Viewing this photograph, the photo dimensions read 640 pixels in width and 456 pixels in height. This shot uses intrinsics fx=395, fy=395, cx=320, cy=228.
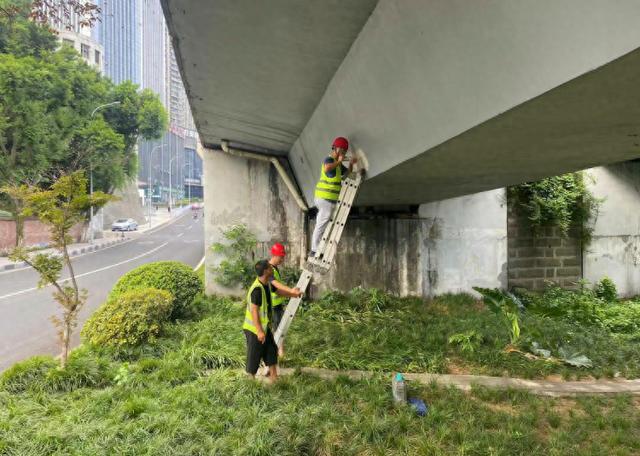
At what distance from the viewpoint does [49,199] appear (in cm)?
504

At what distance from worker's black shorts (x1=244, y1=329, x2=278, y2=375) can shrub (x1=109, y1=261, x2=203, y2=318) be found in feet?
11.1

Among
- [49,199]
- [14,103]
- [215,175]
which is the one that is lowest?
[49,199]

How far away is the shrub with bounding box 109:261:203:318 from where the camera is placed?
7.62m

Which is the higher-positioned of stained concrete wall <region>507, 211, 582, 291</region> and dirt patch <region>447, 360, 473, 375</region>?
stained concrete wall <region>507, 211, 582, 291</region>

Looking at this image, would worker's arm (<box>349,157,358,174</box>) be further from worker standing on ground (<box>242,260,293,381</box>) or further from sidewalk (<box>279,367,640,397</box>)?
sidewalk (<box>279,367,640,397</box>)

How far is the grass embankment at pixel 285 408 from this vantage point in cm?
354

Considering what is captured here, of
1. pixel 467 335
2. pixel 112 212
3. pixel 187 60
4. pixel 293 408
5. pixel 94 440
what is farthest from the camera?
pixel 112 212

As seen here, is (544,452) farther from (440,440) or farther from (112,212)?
(112,212)

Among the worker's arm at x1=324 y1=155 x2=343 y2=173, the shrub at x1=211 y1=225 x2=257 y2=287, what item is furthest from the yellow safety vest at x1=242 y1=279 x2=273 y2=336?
the shrub at x1=211 y1=225 x2=257 y2=287

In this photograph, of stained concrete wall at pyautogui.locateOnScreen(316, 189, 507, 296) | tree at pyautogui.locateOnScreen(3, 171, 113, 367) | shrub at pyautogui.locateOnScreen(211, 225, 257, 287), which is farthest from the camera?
stained concrete wall at pyautogui.locateOnScreen(316, 189, 507, 296)

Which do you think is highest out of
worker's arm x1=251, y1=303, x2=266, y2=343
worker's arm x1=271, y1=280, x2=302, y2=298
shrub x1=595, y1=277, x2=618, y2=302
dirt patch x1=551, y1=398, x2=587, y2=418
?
worker's arm x1=271, y1=280, x2=302, y2=298

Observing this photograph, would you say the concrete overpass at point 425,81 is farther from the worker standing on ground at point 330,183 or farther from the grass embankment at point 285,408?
the grass embankment at point 285,408

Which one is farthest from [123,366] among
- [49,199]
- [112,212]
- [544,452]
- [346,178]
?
[112,212]

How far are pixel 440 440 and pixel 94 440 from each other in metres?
3.13
